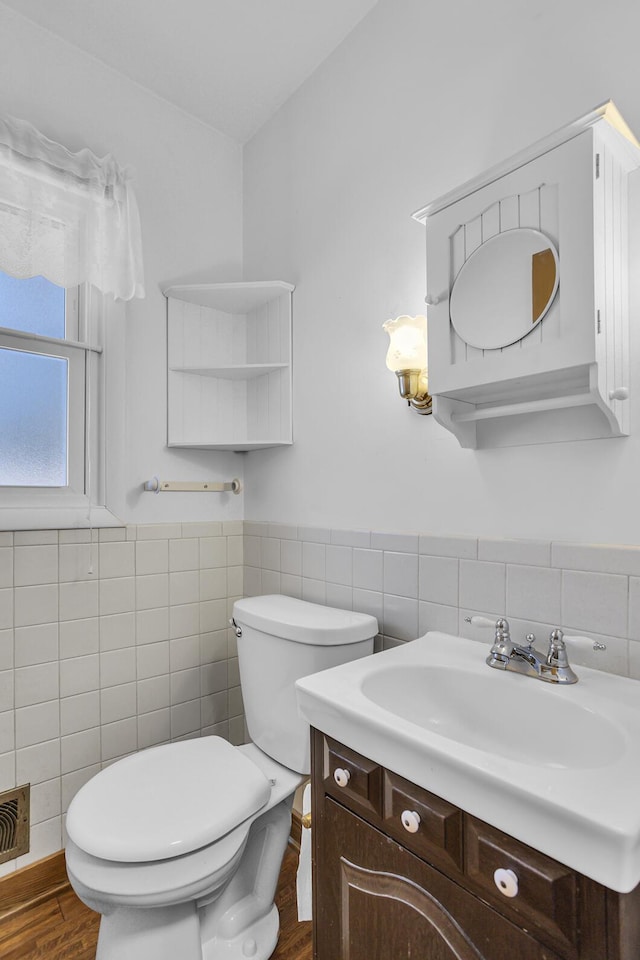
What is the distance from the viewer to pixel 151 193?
1.86 metres

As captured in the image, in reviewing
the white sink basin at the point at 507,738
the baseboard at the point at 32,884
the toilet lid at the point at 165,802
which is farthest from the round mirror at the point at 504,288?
the baseboard at the point at 32,884

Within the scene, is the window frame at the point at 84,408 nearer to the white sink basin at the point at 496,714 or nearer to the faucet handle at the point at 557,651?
the white sink basin at the point at 496,714

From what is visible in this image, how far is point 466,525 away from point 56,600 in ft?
4.16

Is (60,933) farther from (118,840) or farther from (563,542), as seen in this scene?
(563,542)

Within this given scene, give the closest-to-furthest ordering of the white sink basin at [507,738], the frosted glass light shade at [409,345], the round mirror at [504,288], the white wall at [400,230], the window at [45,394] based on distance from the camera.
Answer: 1. the white sink basin at [507,738]
2. the round mirror at [504,288]
3. the white wall at [400,230]
4. the frosted glass light shade at [409,345]
5. the window at [45,394]

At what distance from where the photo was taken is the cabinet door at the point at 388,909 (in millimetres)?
723

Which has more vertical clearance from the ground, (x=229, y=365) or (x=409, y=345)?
(x=229, y=365)

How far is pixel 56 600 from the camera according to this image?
161 cm

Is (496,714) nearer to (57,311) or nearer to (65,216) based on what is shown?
(57,311)

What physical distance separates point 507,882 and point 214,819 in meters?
0.73

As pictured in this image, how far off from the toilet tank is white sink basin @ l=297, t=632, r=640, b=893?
0.69 ft

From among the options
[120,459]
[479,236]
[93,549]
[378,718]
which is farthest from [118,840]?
[479,236]

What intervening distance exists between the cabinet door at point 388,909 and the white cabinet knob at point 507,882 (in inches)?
1.8

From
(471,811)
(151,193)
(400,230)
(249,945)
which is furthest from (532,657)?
(151,193)
